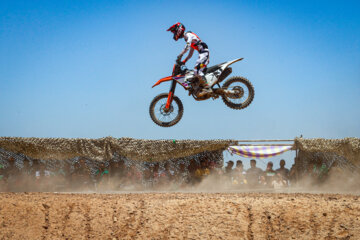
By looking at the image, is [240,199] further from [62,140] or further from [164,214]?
Answer: [62,140]

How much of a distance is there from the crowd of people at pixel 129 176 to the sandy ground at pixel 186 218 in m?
4.47

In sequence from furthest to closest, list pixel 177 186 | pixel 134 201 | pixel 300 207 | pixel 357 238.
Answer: pixel 177 186
pixel 134 201
pixel 300 207
pixel 357 238

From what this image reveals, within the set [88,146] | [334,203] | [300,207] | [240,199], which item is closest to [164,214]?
[240,199]

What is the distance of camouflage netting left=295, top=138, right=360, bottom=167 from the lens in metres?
14.1

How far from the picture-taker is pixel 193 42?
10.6 m

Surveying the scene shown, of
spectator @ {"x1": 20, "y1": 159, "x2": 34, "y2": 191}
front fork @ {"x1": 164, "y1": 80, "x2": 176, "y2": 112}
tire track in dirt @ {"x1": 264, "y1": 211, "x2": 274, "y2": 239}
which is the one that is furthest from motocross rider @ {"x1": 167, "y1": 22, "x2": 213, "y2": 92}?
spectator @ {"x1": 20, "y1": 159, "x2": 34, "y2": 191}

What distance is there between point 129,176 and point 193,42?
603 centimetres

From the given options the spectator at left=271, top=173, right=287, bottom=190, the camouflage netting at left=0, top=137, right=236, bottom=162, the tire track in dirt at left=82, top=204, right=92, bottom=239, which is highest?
the camouflage netting at left=0, top=137, right=236, bottom=162

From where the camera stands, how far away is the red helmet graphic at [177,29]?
34.3ft

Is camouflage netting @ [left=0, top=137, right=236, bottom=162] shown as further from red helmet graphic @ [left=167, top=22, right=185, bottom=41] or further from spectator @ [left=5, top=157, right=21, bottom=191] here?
red helmet graphic @ [left=167, top=22, right=185, bottom=41]

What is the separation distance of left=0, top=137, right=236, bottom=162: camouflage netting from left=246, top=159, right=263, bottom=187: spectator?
46.6 inches

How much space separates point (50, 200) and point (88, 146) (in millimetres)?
5097

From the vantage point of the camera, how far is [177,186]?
560 inches

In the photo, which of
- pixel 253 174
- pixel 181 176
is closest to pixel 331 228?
pixel 253 174
